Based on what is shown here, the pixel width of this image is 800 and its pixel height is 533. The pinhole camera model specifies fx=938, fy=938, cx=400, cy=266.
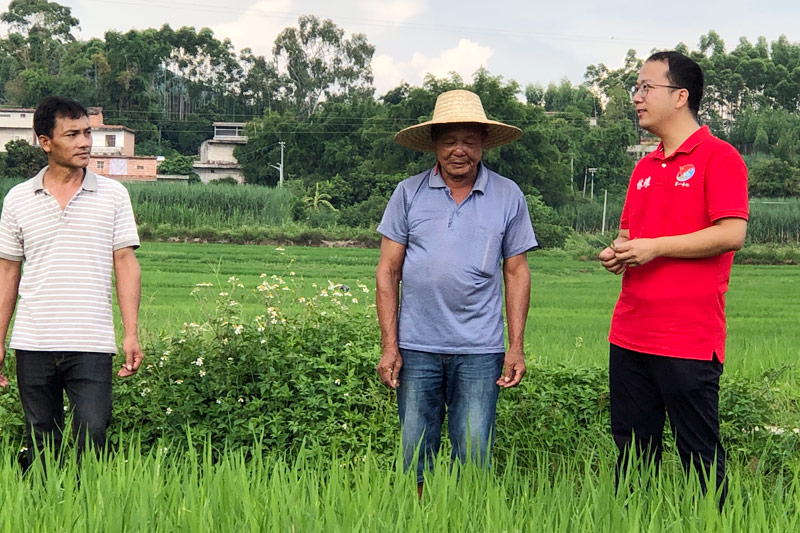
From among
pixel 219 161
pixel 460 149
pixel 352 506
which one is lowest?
pixel 352 506

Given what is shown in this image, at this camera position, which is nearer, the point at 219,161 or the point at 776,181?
the point at 776,181

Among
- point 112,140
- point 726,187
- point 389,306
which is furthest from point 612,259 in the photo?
point 112,140

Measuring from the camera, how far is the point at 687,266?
298 centimetres

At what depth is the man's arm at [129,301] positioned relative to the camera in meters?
3.42

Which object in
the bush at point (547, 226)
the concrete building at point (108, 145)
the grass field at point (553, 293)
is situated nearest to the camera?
the grass field at point (553, 293)

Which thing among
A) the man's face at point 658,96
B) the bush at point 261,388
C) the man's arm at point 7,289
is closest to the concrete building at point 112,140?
the bush at point 261,388

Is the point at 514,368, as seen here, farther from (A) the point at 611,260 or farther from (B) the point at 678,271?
(B) the point at 678,271

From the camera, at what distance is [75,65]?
64.6 meters

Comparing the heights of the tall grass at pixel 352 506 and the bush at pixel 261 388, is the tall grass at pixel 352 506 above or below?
above

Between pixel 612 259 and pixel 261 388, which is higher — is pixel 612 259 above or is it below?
above

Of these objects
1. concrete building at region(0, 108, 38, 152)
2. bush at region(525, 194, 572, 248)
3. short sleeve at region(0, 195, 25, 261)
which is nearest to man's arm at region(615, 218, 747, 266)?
short sleeve at region(0, 195, 25, 261)

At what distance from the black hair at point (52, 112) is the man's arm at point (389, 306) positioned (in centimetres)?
122

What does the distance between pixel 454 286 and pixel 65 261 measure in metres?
1.38

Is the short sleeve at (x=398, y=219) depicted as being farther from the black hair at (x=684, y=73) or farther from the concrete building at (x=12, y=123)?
the concrete building at (x=12, y=123)
